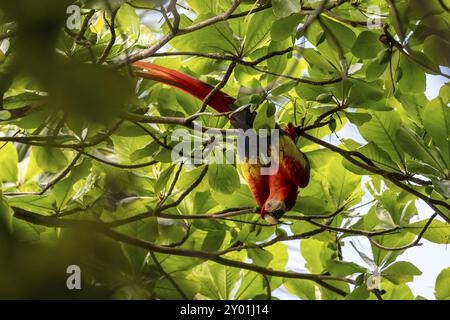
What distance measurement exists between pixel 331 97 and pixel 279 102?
0.41ft

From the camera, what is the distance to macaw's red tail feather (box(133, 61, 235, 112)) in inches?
59.4

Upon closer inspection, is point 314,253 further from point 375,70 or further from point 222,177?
point 375,70

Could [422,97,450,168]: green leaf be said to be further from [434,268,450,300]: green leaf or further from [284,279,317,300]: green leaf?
[284,279,317,300]: green leaf

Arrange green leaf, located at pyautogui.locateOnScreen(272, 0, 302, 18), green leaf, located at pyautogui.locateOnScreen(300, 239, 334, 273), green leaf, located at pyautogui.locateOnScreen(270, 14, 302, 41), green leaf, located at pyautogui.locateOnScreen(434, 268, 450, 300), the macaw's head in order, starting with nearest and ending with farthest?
1. green leaf, located at pyautogui.locateOnScreen(272, 0, 302, 18)
2. green leaf, located at pyautogui.locateOnScreen(270, 14, 302, 41)
3. the macaw's head
4. green leaf, located at pyautogui.locateOnScreen(434, 268, 450, 300)
5. green leaf, located at pyautogui.locateOnScreen(300, 239, 334, 273)

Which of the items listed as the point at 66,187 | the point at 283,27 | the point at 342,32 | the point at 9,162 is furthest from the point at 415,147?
the point at 9,162

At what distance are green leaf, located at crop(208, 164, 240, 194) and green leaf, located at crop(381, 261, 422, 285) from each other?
499 mm

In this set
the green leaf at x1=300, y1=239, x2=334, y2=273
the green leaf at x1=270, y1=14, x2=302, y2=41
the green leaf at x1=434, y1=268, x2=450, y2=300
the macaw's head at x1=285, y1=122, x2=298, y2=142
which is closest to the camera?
the green leaf at x1=270, y1=14, x2=302, y2=41

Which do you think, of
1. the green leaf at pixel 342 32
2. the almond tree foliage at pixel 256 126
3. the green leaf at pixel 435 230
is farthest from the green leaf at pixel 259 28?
the green leaf at pixel 435 230

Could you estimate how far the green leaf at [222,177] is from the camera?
1.54 meters

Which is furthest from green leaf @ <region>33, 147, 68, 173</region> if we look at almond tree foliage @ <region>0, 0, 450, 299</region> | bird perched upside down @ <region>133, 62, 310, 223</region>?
bird perched upside down @ <region>133, 62, 310, 223</region>

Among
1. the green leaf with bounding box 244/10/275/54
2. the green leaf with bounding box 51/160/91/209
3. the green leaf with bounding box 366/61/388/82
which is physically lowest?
the green leaf with bounding box 51/160/91/209

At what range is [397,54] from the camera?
1.35 m

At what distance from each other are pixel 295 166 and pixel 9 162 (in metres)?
0.79

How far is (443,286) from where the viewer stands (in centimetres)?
170
